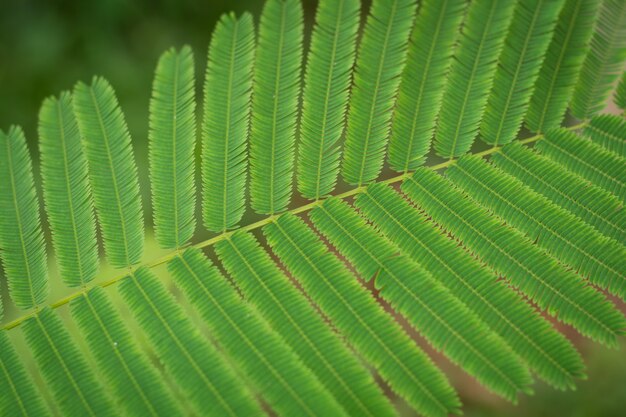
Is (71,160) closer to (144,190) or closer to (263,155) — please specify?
(263,155)

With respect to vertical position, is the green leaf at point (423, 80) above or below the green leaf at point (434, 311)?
above

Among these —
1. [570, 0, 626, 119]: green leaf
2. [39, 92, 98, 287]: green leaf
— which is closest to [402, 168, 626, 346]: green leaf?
[570, 0, 626, 119]: green leaf

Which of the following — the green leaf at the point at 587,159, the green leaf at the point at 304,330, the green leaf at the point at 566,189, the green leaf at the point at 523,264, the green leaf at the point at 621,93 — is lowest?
the green leaf at the point at 304,330

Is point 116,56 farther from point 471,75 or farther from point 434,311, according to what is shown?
point 434,311

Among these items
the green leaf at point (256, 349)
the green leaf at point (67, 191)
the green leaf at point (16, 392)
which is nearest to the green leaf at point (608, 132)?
the green leaf at point (256, 349)

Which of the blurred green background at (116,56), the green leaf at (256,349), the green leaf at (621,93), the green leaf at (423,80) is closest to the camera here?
the green leaf at (256,349)

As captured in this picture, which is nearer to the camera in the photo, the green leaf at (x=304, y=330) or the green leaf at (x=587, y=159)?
the green leaf at (x=304, y=330)

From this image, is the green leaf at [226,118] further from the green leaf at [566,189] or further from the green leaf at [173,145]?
the green leaf at [566,189]

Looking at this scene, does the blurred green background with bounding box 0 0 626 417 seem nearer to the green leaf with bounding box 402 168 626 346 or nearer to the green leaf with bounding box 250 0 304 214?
the green leaf with bounding box 250 0 304 214
